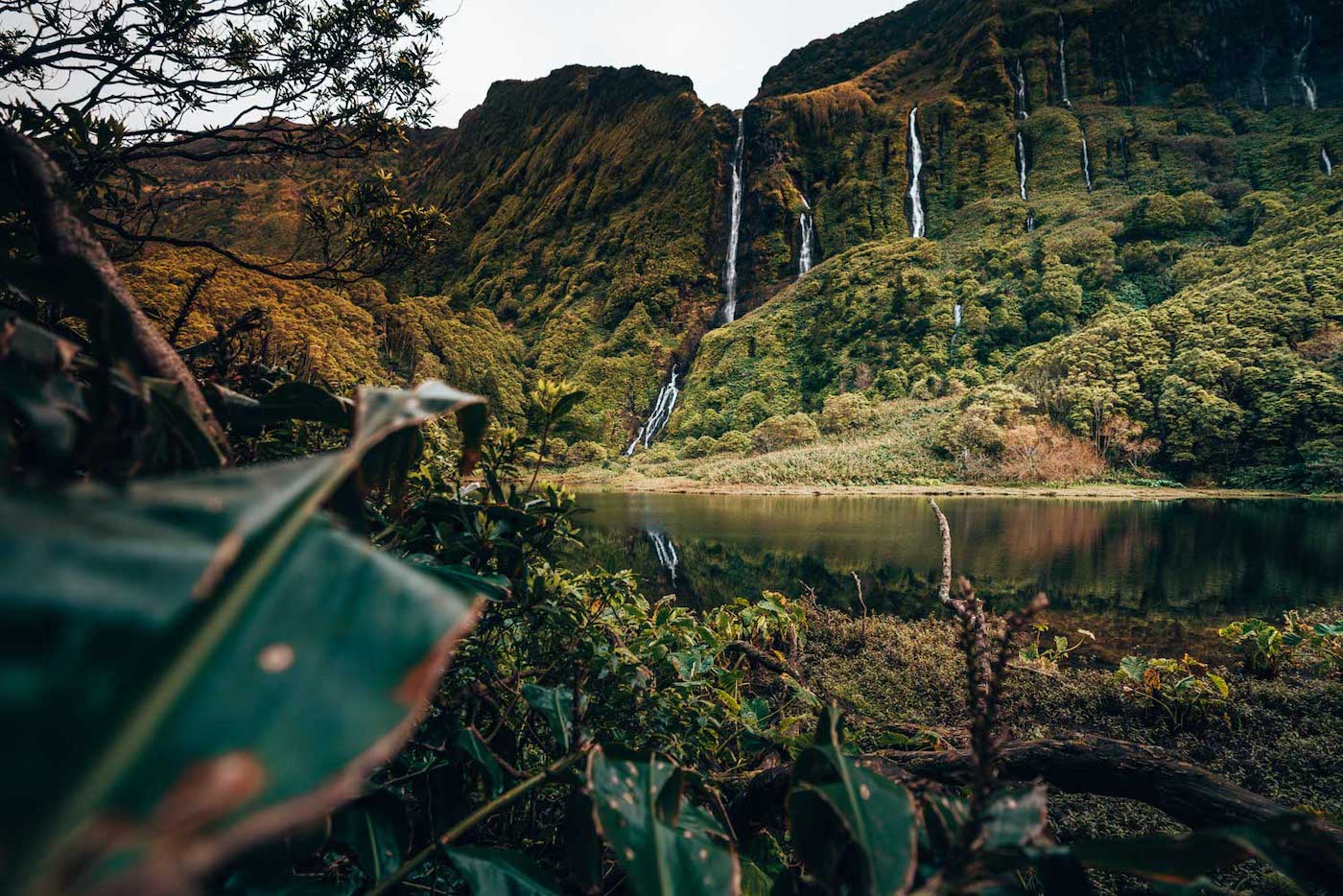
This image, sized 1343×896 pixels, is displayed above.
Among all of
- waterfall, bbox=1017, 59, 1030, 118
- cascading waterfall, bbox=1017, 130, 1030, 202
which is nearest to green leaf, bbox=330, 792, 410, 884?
cascading waterfall, bbox=1017, 130, 1030, 202

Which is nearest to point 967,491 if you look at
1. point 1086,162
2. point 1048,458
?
point 1048,458

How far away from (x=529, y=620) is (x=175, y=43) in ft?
8.37

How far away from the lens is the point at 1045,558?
10.7m

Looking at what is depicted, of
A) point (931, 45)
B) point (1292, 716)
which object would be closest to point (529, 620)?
point (1292, 716)

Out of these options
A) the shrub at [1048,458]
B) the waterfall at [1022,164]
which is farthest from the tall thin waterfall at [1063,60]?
the shrub at [1048,458]

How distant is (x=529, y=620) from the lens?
1484 millimetres

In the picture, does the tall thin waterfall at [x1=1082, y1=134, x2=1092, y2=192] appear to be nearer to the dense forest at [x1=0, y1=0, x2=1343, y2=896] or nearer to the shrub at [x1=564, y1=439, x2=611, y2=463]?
the shrub at [x1=564, y1=439, x2=611, y2=463]

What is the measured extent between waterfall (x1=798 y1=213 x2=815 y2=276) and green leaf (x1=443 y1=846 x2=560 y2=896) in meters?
59.8

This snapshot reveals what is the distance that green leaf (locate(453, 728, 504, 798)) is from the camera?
32.6 inches

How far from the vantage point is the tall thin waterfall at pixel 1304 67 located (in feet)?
151

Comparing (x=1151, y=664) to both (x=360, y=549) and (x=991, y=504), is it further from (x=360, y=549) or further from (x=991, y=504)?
(x=991, y=504)

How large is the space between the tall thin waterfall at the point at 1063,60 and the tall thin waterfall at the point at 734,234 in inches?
1282

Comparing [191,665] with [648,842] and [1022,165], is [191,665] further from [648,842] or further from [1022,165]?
[1022,165]

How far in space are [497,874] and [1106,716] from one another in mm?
4995
